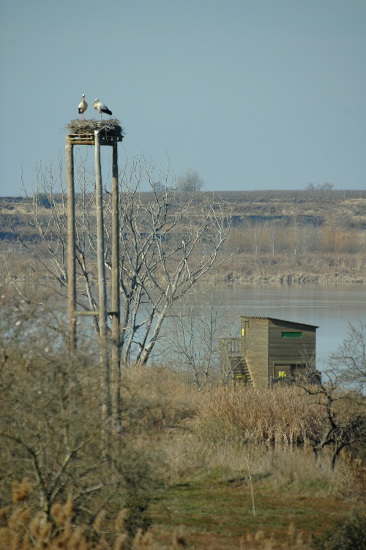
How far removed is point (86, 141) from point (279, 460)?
22.6ft

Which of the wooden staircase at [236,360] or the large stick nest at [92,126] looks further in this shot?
the wooden staircase at [236,360]

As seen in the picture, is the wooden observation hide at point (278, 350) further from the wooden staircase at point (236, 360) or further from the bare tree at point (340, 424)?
the bare tree at point (340, 424)

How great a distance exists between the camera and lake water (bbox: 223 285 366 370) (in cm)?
3688

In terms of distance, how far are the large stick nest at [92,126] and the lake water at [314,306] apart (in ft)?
52.8

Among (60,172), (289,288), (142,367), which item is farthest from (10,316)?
(289,288)

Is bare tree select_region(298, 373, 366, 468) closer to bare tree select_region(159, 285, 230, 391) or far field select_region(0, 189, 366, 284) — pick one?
bare tree select_region(159, 285, 230, 391)

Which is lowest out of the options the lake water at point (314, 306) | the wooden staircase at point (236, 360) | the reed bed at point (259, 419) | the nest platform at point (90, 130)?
the lake water at point (314, 306)

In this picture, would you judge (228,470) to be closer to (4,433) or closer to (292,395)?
(292,395)

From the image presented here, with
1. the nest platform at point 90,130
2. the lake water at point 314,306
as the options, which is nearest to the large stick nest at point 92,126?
the nest platform at point 90,130

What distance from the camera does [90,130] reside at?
15.5m

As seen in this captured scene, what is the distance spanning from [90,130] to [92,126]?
0.11 meters

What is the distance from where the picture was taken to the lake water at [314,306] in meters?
36.9

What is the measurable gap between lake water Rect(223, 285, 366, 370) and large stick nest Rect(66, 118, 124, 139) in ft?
52.8

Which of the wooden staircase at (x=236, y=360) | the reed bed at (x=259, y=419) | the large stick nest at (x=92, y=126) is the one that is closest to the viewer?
the large stick nest at (x=92, y=126)
